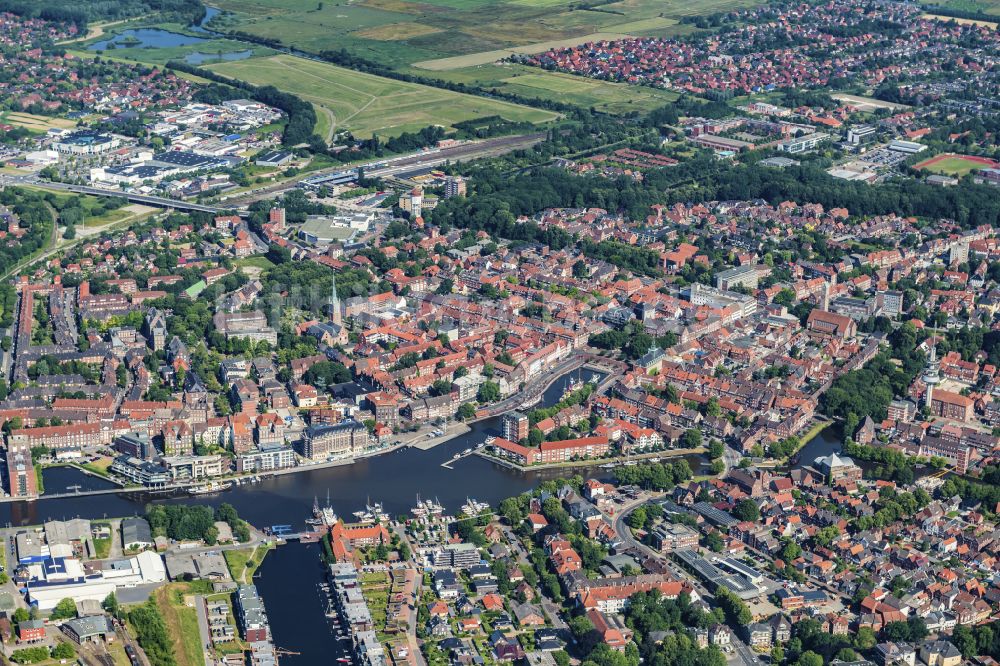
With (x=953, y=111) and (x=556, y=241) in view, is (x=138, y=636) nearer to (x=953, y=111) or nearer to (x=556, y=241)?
→ (x=556, y=241)

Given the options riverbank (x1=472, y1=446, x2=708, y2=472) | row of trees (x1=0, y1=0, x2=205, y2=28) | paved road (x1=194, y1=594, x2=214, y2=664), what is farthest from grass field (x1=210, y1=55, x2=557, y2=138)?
paved road (x1=194, y1=594, x2=214, y2=664)

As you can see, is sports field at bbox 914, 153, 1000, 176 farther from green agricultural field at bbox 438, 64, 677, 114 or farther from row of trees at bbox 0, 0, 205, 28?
row of trees at bbox 0, 0, 205, 28

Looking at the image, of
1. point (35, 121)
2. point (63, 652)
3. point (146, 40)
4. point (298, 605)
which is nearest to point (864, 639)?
point (298, 605)

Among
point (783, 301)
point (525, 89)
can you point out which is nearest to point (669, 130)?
point (525, 89)

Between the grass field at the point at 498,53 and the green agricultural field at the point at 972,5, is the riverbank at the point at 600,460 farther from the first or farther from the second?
the green agricultural field at the point at 972,5

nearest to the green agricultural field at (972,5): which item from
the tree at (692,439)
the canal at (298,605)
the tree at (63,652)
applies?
the tree at (692,439)
